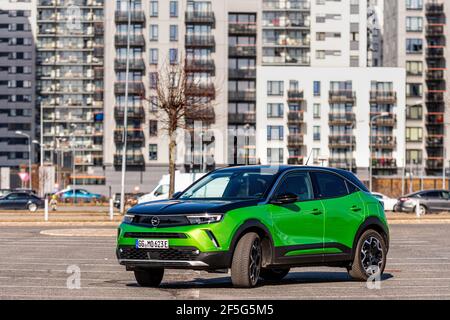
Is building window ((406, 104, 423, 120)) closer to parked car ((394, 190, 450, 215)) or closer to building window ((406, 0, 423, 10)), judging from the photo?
building window ((406, 0, 423, 10))

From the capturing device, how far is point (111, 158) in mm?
108250

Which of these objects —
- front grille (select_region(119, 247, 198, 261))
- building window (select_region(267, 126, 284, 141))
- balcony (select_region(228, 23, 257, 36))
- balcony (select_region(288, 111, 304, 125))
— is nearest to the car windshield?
front grille (select_region(119, 247, 198, 261))

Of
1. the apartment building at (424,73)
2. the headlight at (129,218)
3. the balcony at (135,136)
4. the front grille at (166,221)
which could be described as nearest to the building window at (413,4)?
the apartment building at (424,73)

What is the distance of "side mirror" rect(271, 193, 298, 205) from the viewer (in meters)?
14.0

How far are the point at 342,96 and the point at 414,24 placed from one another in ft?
60.6

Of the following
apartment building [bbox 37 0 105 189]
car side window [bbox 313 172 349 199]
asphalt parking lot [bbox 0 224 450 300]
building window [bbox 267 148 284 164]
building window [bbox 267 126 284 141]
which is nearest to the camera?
asphalt parking lot [bbox 0 224 450 300]

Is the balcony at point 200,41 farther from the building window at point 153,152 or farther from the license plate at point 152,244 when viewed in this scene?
the license plate at point 152,244

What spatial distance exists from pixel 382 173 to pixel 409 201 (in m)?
54.8

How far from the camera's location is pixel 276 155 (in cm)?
10494

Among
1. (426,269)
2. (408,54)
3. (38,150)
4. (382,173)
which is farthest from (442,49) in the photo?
(426,269)

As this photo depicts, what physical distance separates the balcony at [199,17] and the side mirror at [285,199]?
94.7 meters

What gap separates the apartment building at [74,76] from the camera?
141 m

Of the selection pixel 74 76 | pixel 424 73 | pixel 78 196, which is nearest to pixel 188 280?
pixel 78 196

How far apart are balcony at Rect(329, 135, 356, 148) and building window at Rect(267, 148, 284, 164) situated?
Result: 226 inches
